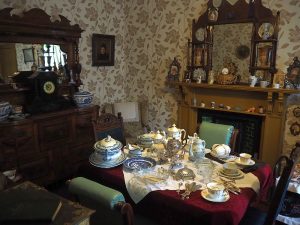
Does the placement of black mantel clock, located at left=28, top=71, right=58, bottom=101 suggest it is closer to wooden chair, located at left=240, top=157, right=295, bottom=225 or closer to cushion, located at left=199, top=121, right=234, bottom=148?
cushion, located at left=199, top=121, right=234, bottom=148

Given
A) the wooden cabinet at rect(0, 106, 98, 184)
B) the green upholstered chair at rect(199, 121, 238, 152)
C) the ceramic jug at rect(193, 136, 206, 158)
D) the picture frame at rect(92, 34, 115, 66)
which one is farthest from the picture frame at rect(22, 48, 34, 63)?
the ceramic jug at rect(193, 136, 206, 158)

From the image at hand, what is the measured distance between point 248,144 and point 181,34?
1.85 metres

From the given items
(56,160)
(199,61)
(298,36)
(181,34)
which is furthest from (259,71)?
(56,160)

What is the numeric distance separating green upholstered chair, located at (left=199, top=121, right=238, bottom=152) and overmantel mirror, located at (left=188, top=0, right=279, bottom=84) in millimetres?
1118

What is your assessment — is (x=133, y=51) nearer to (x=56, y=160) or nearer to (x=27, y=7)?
(x=27, y=7)

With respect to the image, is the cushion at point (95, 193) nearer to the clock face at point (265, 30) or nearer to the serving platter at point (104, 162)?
the serving platter at point (104, 162)

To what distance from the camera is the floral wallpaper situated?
12.4 feet

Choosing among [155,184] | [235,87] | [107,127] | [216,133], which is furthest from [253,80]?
[155,184]

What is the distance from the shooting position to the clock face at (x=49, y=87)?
124 inches

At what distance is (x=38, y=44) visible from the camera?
3213mm

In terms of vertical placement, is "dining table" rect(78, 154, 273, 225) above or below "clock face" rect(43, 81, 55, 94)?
below

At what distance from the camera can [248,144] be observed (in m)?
3.50

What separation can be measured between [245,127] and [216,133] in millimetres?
1218

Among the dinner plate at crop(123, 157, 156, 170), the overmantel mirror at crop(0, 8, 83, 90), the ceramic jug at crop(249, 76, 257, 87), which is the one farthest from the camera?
the ceramic jug at crop(249, 76, 257, 87)
